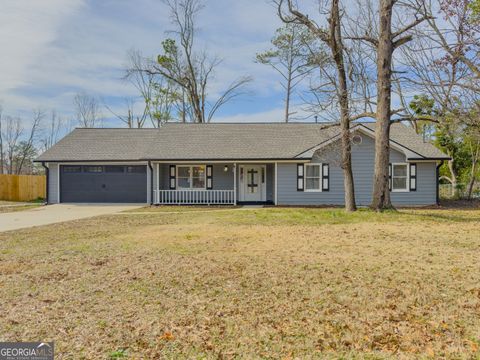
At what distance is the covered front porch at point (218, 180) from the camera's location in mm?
19719

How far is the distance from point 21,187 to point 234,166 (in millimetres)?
15600

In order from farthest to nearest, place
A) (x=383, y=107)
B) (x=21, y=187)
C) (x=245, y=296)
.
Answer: (x=21, y=187), (x=383, y=107), (x=245, y=296)

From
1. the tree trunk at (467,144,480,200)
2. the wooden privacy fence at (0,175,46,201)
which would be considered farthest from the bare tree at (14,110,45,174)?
the tree trunk at (467,144,480,200)

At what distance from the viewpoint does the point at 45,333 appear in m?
3.46

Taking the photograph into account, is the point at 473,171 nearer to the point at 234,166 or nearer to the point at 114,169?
the point at 234,166

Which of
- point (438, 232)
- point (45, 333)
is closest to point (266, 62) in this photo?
point (438, 232)

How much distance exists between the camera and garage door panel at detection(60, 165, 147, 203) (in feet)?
68.0


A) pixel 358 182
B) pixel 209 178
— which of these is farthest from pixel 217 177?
pixel 358 182

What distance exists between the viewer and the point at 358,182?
18531 mm

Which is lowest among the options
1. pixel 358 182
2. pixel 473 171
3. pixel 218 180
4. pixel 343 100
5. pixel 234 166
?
pixel 358 182

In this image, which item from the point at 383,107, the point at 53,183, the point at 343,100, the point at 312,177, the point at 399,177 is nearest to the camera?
the point at 383,107

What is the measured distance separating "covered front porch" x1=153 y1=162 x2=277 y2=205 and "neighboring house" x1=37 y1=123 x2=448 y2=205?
5 centimetres

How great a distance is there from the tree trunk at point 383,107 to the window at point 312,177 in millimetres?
5282

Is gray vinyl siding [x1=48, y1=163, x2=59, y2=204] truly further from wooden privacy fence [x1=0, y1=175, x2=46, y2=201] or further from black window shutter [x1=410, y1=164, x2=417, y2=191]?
black window shutter [x1=410, y1=164, x2=417, y2=191]
